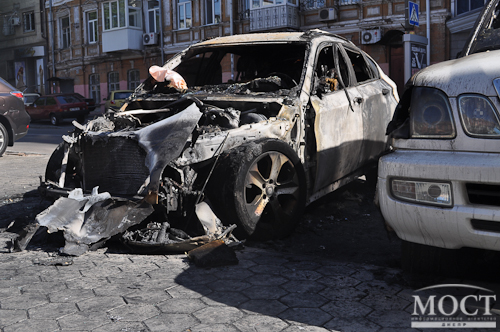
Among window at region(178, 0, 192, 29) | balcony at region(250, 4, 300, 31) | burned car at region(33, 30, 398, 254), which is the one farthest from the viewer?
window at region(178, 0, 192, 29)

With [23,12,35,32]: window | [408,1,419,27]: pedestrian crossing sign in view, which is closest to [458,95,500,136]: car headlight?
[408,1,419,27]: pedestrian crossing sign

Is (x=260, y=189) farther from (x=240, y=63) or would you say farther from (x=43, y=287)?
(x=240, y=63)

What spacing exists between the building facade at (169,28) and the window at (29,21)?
356 mm

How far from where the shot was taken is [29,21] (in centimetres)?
3688

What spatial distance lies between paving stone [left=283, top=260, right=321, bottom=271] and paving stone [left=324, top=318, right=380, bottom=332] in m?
0.83

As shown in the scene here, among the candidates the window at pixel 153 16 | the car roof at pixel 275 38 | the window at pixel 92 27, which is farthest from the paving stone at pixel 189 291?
the window at pixel 92 27

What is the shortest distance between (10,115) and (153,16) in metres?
19.8

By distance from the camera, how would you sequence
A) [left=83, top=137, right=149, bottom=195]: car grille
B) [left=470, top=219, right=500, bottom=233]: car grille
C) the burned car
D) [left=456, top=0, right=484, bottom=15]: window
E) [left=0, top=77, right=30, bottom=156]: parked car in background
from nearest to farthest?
[left=470, top=219, right=500, bottom=233]: car grille → the burned car → [left=83, top=137, right=149, bottom=195]: car grille → [left=0, top=77, right=30, bottom=156]: parked car in background → [left=456, top=0, right=484, bottom=15]: window

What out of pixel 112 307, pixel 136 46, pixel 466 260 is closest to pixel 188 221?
pixel 112 307

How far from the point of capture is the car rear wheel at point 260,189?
151 inches

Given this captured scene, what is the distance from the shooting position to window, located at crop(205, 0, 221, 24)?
84.6ft

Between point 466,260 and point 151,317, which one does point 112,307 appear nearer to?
point 151,317

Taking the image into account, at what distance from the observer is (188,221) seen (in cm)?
394

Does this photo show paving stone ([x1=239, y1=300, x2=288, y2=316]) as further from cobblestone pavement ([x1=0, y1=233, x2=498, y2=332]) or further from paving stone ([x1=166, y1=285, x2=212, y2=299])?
paving stone ([x1=166, y1=285, x2=212, y2=299])
